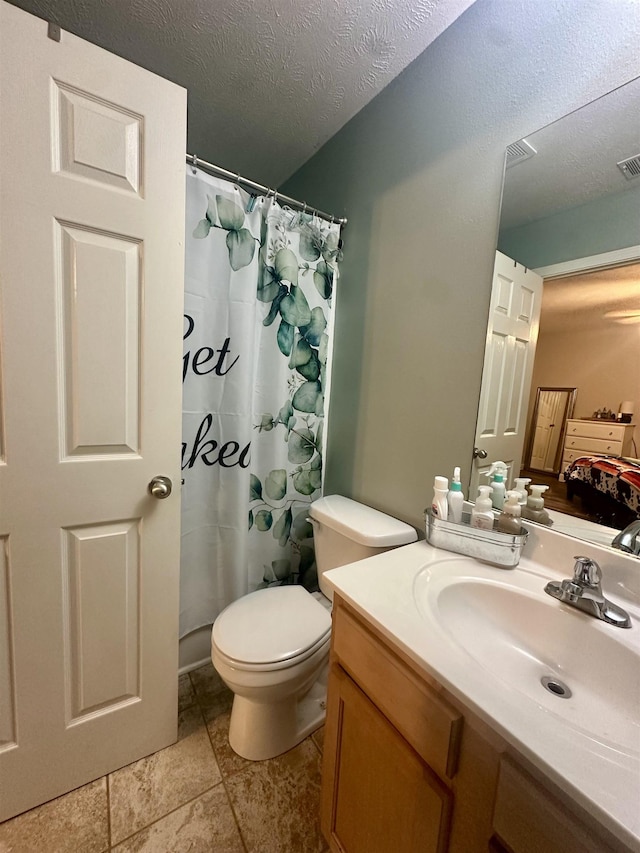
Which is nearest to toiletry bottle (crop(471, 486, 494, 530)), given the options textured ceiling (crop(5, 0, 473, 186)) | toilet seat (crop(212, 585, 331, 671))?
toilet seat (crop(212, 585, 331, 671))

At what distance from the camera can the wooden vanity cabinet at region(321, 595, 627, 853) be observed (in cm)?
44

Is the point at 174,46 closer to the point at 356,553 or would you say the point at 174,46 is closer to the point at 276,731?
the point at 356,553

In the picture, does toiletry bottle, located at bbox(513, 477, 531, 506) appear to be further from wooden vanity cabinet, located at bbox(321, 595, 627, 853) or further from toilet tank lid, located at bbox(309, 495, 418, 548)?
wooden vanity cabinet, located at bbox(321, 595, 627, 853)

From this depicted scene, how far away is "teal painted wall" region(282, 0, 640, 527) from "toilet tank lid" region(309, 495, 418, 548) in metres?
0.06

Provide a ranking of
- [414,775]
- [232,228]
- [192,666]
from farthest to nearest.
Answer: [192,666], [232,228], [414,775]

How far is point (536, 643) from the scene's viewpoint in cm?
76

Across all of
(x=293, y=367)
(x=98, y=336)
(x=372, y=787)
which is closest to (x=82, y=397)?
(x=98, y=336)

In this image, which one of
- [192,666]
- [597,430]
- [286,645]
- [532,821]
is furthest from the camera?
[192,666]

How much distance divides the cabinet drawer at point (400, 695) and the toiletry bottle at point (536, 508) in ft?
1.83

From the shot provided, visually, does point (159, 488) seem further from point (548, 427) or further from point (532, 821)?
point (548, 427)

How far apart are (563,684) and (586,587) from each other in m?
0.19

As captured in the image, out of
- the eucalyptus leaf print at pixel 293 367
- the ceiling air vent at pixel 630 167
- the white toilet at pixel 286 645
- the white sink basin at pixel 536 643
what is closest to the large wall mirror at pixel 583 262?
the ceiling air vent at pixel 630 167

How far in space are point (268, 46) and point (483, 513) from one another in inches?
65.1

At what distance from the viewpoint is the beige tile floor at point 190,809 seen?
3.01 feet
